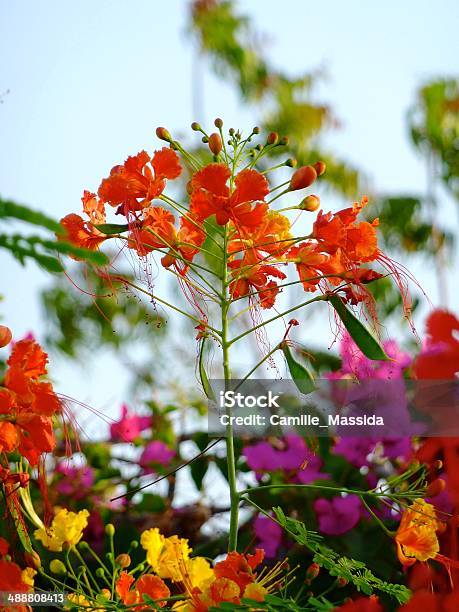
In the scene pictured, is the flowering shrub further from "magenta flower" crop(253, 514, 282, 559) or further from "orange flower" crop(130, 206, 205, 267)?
"magenta flower" crop(253, 514, 282, 559)

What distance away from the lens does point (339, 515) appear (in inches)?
52.0

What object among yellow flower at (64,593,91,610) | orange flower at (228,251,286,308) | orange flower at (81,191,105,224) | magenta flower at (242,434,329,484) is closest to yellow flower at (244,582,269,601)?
yellow flower at (64,593,91,610)

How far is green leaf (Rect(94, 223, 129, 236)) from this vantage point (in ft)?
2.70

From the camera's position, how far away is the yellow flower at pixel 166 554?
2.75 feet

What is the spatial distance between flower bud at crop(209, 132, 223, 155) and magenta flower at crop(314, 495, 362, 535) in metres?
0.63

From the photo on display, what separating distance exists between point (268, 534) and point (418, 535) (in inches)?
19.3

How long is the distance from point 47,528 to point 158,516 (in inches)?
20.0

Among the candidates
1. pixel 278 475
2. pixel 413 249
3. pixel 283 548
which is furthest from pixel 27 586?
pixel 413 249

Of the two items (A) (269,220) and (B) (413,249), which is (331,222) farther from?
(B) (413,249)

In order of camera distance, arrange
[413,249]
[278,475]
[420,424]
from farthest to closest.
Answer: [413,249] < [278,475] < [420,424]

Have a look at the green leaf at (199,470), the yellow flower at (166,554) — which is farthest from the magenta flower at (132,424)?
the yellow flower at (166,554)

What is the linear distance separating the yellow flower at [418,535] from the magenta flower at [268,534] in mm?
464

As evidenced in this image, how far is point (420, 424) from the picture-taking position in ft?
4.33

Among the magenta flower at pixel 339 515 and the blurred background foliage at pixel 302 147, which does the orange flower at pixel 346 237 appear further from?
the blurred background foliage at pixel 302 147
